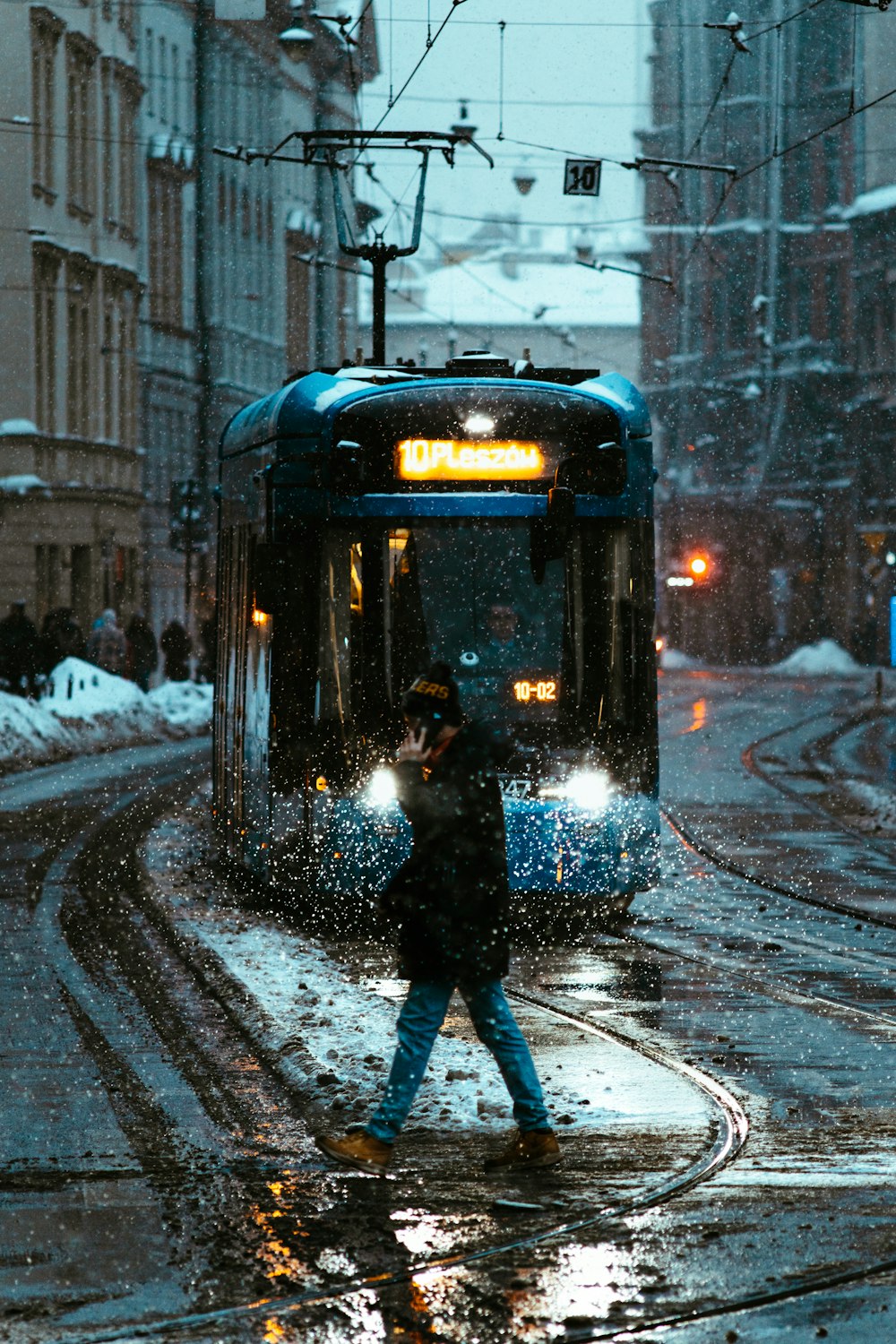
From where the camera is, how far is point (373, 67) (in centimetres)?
3628

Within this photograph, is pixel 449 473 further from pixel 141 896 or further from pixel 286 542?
pixel 141 896

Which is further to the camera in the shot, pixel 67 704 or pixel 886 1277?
pixel 67 704

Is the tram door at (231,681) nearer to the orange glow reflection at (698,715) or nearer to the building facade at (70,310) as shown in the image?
the orange glow reflection at (698,715)

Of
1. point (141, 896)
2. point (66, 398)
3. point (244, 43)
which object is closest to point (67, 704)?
point (66, 398)

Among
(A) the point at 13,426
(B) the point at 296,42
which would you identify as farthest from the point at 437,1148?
(A) the point at 13,426

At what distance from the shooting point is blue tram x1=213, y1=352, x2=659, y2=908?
13266 millimetres

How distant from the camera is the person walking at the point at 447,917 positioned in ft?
24.2

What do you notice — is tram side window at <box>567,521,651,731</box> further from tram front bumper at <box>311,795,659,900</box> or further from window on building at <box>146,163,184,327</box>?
window on building at <box>146,163,184,327</box>

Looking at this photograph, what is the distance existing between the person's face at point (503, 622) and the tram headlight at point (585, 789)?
0.86 m

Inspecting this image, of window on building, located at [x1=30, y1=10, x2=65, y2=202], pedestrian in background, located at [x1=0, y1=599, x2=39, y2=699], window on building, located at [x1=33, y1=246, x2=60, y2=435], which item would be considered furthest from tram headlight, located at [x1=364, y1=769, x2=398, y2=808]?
window on building, located at [x1=30, y1=10, x2=65, y2=202]

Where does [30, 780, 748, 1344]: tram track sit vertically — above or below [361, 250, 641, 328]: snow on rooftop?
below

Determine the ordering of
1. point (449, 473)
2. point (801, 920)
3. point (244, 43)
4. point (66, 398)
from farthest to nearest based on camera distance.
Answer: point (244, 43), point (66, 398), point (801, 920), point (449, 473)

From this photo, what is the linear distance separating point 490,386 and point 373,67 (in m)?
23.8

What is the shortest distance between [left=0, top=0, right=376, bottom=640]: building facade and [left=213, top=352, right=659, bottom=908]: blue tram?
19854mm
